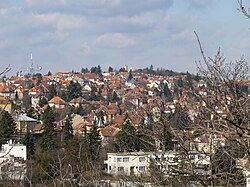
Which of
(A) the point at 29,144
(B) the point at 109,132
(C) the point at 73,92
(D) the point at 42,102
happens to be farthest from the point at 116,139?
(C) the point at 73,92

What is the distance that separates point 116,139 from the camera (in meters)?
28.4

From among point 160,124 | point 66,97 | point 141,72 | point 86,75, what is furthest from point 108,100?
point 160,124

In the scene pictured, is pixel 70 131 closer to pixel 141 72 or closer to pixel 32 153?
pixel 32 153

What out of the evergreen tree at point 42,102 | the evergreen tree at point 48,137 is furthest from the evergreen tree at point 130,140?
the evergreen tree at point 42,102

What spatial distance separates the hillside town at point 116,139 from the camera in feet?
17.1

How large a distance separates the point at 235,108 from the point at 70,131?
122 feet

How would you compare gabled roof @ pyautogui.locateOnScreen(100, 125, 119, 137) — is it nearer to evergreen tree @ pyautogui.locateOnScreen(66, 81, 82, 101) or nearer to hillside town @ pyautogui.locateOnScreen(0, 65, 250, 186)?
hillside town @ pyautogui.locateOnScreen(0, 65, 250, 186)

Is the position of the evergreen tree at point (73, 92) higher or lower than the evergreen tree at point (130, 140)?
higher

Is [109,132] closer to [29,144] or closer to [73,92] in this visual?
[29,144]

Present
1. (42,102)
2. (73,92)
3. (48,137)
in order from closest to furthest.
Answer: (48,137)
(42,102)
(73,92)

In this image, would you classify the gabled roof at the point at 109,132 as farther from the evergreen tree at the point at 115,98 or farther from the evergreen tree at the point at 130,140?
the evergreen tree at the point at 115,98

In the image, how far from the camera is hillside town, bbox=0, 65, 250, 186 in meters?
5.22

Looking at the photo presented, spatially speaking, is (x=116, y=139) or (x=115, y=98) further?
(x=115, y=98)

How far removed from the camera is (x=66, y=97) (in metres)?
91.9
